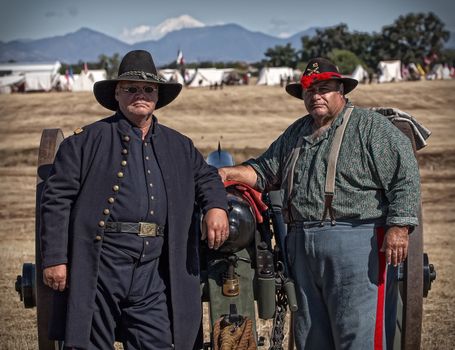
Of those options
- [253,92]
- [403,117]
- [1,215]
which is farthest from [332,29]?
[403,117]

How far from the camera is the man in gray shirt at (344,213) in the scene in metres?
3.61

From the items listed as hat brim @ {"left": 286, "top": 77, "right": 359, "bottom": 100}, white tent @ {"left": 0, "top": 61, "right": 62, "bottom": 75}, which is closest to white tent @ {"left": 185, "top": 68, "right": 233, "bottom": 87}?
white tent @ {"left": 0, "top": 61, "right": 62, "bottom": 75}

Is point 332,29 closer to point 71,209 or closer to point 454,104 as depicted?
point 454,104

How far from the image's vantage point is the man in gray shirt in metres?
3.61

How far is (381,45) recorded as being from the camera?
275 feet

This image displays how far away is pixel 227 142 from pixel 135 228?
1558cm

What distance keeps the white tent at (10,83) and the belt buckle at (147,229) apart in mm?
44414

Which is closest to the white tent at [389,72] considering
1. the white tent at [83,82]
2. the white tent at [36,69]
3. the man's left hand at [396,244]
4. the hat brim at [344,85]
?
the white tent at [83,82]

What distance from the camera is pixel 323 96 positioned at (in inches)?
149

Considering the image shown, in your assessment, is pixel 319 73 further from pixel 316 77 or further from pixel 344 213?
pixel 344 213

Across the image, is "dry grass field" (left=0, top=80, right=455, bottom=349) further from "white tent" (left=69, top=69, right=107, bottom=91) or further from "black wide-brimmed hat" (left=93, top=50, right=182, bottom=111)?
"white tent" (left=69, top=69, right=107, bottom=91)

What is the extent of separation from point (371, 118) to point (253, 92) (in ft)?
99.5

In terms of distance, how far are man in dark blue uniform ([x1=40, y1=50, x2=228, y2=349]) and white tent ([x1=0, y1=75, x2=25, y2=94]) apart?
4426 centimetres

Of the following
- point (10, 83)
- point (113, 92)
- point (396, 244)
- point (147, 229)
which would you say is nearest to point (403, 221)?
point (396, 244)
